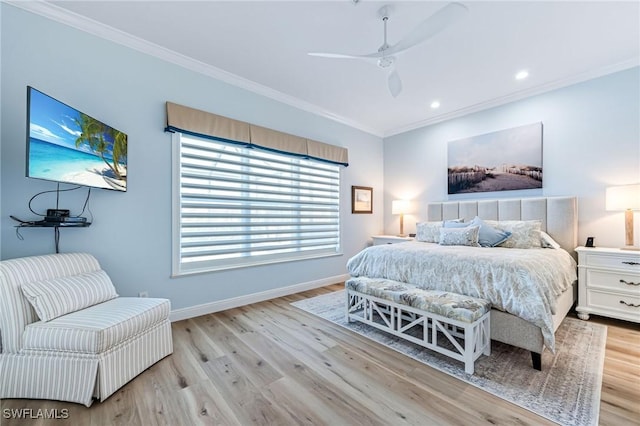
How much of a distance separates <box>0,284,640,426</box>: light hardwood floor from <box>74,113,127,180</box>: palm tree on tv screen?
5.63 ft

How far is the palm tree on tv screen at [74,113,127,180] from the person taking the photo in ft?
6.82

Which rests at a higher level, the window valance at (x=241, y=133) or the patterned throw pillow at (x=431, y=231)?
the window valance at (x=241, y=133)

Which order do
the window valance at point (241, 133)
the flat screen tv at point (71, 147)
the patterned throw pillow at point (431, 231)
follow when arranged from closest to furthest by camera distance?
the flat screen tv at point (71, 147) < the window valance at point (241, 133) < the patterned throw pillow at point (431, 231)

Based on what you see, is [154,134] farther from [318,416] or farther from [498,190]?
[498,190]

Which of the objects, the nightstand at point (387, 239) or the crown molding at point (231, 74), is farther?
the nightstand at point (387, 239)

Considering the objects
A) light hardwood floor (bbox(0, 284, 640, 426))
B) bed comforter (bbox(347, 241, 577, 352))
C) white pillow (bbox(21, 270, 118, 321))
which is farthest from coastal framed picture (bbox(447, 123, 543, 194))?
white pillow (bbox(21, 270, 118, 321))

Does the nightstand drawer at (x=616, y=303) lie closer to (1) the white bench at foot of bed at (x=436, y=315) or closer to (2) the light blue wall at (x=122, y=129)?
(1) the white bench at foot of bed at (x=436, y=315)

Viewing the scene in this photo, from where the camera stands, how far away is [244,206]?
11.2ft

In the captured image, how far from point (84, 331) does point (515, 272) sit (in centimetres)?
303

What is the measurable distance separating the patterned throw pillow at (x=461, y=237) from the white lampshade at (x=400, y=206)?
1.51 meters

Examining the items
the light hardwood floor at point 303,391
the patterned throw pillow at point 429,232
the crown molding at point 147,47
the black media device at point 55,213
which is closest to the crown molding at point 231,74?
the crown molding at point 147,47

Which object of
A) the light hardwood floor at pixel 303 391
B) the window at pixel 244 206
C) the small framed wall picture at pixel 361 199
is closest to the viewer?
the light hardwood floor at pixel 303 391

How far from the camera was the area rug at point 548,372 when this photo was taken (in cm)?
156

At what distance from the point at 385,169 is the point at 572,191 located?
2.88 metres
